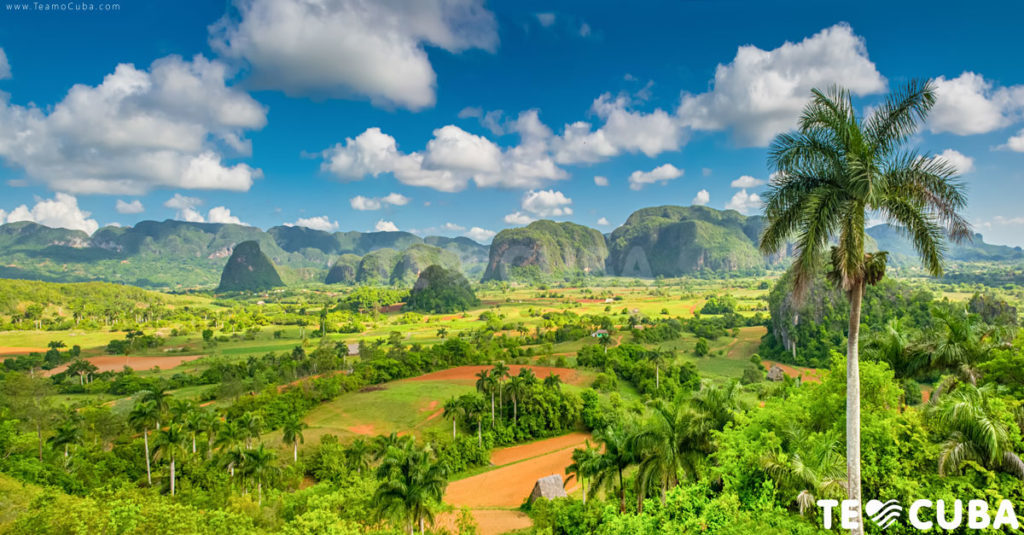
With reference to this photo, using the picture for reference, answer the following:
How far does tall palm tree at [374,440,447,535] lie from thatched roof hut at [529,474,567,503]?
32.9 feet

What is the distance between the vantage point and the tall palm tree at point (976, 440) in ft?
36.3

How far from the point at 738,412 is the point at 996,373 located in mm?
8789

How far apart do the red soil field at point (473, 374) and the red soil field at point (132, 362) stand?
4873 centimetres

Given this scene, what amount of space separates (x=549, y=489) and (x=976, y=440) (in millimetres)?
21452

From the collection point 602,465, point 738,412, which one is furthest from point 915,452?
point 602,465

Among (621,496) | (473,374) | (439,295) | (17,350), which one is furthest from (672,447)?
(439,295)

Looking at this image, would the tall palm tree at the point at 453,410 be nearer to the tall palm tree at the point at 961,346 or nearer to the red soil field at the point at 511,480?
the red soil field at the point at 511,480

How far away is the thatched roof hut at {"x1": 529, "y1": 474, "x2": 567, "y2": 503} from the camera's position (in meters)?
27.7

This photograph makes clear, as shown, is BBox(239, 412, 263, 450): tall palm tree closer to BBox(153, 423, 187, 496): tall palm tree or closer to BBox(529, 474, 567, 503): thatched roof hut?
BBox(153, 423, 187, 496): tall palm tree

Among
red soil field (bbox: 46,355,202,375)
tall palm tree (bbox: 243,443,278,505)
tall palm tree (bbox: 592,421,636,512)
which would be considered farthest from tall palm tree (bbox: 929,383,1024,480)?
red soil field (bbox: 46,355,202,375)

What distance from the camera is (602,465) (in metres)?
20.5

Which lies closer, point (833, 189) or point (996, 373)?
point (833, 189)

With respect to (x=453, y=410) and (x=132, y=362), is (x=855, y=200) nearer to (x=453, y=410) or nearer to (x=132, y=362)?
(x=453, y=410)

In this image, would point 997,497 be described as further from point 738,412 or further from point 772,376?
point 772,376
